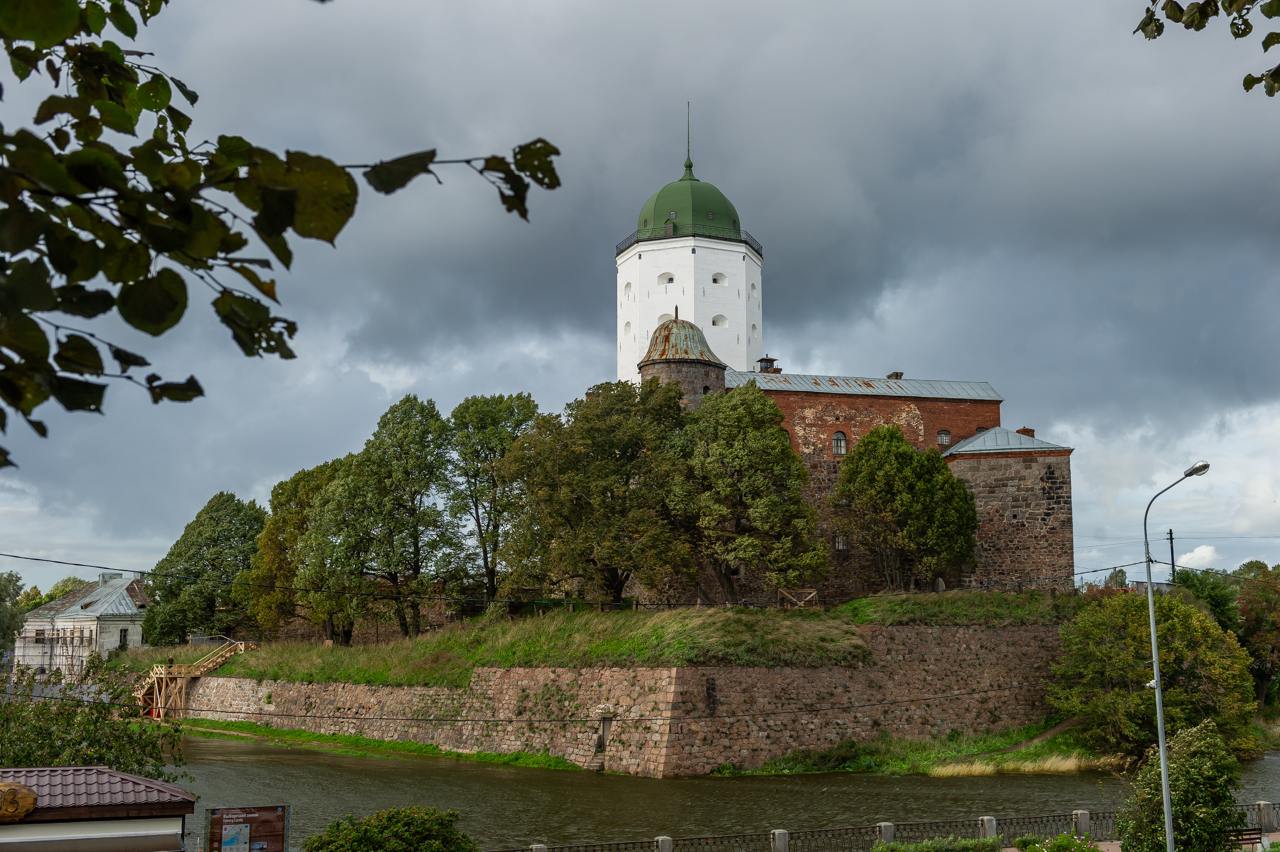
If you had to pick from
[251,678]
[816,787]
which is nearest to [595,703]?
[816,787]

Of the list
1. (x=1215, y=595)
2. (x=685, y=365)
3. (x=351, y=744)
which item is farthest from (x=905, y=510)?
(x=351, y=744)

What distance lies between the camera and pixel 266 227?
8.11 ft

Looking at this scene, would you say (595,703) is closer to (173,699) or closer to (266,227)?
(173,699)

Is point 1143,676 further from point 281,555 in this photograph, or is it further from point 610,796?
point 281,555

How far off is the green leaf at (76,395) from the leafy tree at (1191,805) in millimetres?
17368

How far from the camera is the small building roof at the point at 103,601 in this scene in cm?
5939

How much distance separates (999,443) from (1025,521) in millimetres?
3153

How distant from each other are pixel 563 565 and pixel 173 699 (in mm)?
20589

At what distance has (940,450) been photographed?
4666 cm

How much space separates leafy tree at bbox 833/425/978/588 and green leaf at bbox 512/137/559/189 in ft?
125

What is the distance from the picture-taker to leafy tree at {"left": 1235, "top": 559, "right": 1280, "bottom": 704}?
44500mm

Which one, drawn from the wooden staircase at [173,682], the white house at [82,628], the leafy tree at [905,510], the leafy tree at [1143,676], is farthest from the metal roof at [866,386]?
the white house at [82,628]

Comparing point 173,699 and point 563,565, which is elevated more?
point 563,565

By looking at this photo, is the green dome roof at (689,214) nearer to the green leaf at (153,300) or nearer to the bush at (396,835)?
the bush at (396,835)
